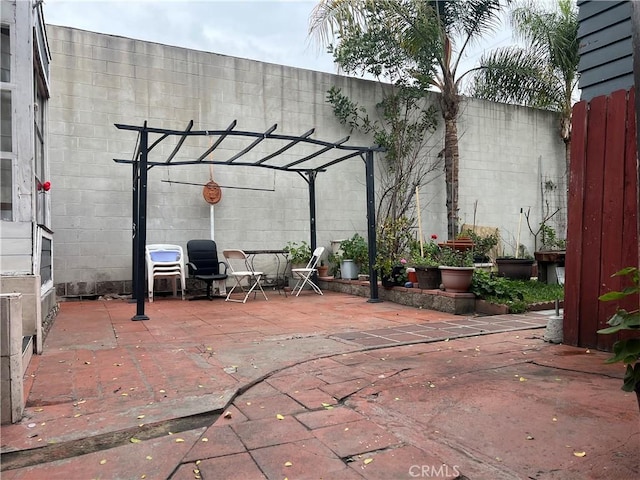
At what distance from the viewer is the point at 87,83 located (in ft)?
21.7

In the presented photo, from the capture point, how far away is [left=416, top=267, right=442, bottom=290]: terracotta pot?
5.83 meters

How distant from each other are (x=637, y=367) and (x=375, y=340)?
2.33 metres

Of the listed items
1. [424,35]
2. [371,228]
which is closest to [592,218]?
[371,228]

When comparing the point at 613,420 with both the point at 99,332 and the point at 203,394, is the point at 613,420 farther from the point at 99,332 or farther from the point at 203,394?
the point at 99,332

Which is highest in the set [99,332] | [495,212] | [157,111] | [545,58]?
[545,58]

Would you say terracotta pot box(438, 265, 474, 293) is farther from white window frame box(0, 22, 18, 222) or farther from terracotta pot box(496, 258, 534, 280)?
white window frame box(0, 22, 18, 222)

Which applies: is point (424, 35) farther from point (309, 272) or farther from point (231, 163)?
point (309, 272)

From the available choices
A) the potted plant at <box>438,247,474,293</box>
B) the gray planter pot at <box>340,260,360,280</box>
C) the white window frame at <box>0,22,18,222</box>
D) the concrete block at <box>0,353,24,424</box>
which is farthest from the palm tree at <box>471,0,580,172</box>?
the concrete block at <box>0,353,24,424</box>

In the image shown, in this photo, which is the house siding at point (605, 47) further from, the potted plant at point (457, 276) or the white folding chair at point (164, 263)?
the white folding chair at point (164, 263)

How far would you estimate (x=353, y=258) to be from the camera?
7.54 metres

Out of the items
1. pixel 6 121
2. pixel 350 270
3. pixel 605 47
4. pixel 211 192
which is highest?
pixel 605 47

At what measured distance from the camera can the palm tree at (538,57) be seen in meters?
9.45

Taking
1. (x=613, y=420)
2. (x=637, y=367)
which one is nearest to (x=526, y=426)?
(x=613, y=420)

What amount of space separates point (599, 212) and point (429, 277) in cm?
269
